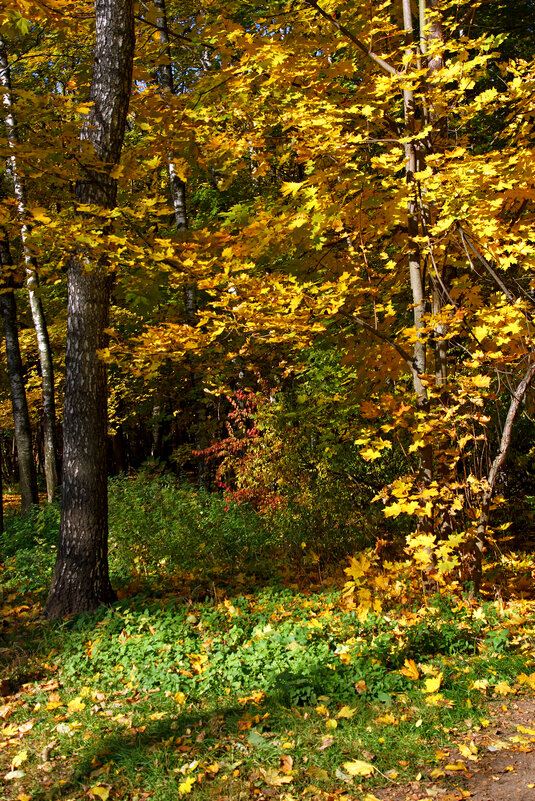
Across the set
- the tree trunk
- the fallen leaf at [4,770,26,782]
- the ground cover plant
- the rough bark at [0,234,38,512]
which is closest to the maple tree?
the tree trunk

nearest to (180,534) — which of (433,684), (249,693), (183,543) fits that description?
(183,543)

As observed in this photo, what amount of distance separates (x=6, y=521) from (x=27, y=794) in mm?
9188

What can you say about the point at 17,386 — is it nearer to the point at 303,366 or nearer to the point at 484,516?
the point at 303,366

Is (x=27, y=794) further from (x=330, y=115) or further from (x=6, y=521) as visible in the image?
(x=6, y=521)

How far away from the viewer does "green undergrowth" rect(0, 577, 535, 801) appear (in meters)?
3.17

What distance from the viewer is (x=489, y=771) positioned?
9.81ft

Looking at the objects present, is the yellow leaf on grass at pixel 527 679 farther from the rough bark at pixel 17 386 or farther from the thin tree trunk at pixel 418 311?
the rough bark at pixel 17 386

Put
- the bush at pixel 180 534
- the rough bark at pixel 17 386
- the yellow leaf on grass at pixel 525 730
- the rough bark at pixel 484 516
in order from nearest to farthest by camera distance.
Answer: the yellow leaf on grass at pixel 525 730 → the rough bark at pixel 484 516 → the bush at pixel 180 534 → the rough bark at pixel 17 386

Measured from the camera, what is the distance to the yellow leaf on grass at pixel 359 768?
9.96 ft

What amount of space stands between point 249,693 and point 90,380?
9.99 ft

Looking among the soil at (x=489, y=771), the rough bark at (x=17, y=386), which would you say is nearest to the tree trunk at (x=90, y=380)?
the soil at (x=489, y=771)

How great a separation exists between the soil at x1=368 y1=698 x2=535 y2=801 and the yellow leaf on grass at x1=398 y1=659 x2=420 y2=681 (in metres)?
0.56

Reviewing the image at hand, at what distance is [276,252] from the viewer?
5.00 meters

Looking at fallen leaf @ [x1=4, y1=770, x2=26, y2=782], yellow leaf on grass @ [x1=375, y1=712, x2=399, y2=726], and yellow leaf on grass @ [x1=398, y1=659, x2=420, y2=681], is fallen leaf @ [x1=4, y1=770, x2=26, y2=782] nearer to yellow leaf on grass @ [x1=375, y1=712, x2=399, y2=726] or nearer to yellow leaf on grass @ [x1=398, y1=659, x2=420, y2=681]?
yellow leaf on grass @ [x1=375, y1=712, x2=399, y2=726]
